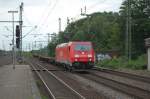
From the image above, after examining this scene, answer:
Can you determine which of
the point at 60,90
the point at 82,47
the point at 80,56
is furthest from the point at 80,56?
the point at 60,90

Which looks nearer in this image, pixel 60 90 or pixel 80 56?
pixel 60 90

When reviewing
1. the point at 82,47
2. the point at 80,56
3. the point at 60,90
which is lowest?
the point at 60,90

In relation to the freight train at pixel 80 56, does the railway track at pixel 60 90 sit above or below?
below

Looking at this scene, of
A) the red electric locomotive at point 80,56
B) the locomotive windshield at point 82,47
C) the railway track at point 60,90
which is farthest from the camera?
the locomotive windshield at point 82,47

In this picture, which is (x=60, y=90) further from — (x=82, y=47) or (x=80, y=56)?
(x=82, y=47)

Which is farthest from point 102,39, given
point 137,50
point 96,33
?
point 137,50

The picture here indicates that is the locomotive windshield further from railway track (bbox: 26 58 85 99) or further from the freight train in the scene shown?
railway track (bbox: 26 58 85 99)

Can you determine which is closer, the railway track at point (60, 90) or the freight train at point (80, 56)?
the railway track at point (60, 90)

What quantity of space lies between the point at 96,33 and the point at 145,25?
33103 millimetres

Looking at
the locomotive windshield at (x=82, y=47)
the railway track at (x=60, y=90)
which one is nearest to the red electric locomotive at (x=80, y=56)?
the locomotive windshield at (x=82, y=47)

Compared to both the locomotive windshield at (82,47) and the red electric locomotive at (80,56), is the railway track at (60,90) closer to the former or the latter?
the red electric locomotive at (80,56)

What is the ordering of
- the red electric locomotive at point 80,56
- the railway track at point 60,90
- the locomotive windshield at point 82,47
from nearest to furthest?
the railway track at point 60,90
the red electric locomotive at point 80,56
the locomotive windshield at point 82,47

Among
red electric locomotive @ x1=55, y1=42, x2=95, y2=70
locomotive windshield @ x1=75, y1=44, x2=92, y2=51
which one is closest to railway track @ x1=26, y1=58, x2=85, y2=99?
red electric locomotive @ x1=55, y1=42, x2=95, y2=70

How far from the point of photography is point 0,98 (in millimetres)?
17047
